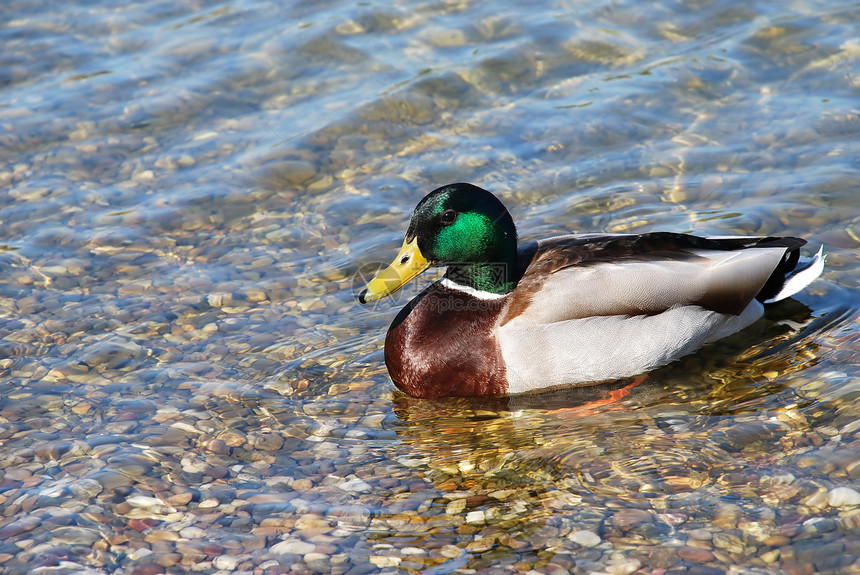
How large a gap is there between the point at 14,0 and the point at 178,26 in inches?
91.7

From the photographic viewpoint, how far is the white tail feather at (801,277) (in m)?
6.57

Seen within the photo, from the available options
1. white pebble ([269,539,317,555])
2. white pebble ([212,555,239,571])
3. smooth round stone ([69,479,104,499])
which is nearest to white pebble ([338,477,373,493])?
white pebble ([269,539,317,555])

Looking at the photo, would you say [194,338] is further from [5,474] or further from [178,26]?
[178,26]

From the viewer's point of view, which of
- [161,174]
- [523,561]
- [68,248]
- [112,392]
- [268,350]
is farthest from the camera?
[161,174]

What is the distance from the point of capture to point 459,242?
6137 mm

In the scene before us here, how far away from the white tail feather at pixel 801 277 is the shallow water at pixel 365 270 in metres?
0.20

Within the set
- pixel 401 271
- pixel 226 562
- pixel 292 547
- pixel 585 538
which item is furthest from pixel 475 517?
pixel 401 271

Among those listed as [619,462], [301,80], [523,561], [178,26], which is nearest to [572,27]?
[301,80]

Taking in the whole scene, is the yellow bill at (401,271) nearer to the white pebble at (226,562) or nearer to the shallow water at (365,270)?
the shallow water at (365,270)

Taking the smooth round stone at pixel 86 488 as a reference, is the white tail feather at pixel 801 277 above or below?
above

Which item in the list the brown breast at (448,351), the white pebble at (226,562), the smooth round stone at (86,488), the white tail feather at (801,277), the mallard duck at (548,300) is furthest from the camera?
the white tail feather at (801,277)

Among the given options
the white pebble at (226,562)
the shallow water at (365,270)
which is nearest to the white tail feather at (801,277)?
the shallow water at (365,270)

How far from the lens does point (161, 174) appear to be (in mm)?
8789

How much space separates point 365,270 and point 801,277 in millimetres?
3203
